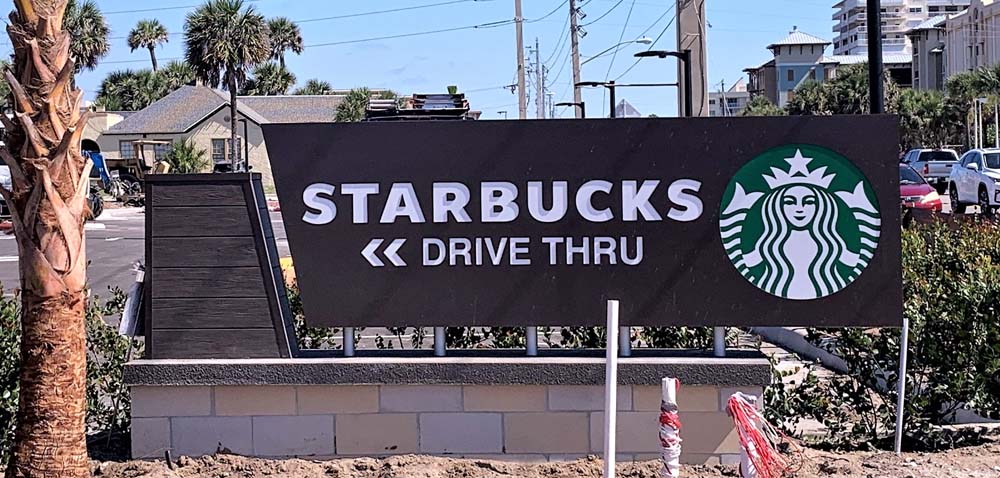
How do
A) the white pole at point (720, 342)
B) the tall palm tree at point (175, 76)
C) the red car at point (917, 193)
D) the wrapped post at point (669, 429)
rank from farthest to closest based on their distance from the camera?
the tall palm tree at point (175, 76), the red car at point (917, 193), the white pole at point (720, 342), the wrapped post at point (669, 429)

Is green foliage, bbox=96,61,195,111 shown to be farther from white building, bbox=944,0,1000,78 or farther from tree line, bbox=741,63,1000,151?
white building, bbox=944,0,1000,78

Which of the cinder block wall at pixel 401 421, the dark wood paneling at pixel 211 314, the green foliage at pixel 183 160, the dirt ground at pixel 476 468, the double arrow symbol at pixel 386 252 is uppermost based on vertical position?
the green foliage at pixel 183 160

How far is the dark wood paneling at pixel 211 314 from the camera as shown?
6367mm

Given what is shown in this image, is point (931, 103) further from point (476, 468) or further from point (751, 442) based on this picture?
point (751, 442)

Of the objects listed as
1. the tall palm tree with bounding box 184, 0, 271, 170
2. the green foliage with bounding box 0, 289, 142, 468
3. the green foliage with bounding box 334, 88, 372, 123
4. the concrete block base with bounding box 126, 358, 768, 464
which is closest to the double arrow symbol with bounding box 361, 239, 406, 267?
the concrete block base with bounding box 126, 358, 768, 464

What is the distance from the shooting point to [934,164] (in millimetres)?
42000

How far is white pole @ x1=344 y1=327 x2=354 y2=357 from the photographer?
6.48 m

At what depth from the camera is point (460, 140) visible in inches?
249

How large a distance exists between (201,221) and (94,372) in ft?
4.32

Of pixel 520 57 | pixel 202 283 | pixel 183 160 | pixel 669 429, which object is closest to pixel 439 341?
pixel 202 283

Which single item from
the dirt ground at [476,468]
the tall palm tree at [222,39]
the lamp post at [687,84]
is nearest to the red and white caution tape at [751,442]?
the dirt ground at [476,468]

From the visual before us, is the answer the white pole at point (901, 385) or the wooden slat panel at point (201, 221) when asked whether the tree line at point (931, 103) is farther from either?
the wooden slat panel at point (201, 221)

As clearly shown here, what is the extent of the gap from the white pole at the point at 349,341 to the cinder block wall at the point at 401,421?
0.28 metres

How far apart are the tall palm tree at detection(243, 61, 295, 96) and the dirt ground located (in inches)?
3163
